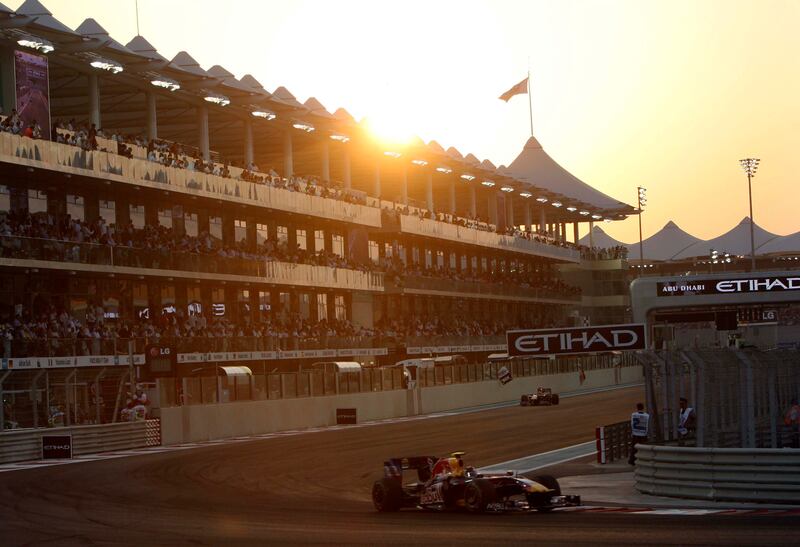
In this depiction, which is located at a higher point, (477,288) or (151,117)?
(151,117)

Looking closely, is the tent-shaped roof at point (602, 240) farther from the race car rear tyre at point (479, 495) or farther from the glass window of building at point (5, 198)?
the race car rear tyre at point (479, 495)

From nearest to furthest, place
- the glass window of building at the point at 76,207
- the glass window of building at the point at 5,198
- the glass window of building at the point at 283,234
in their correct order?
the glass window of building at the point at 5,198
the glass window of building at the point at 76,207
the glass window of building at the point at 283,234

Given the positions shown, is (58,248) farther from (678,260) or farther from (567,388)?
(678,260)

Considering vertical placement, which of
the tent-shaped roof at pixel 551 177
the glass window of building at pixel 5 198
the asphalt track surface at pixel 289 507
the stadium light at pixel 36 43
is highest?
the tent-shaped roof at pixel 551 177

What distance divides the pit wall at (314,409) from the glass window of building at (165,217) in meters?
10.5

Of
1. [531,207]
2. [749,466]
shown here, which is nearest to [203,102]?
[749,466]

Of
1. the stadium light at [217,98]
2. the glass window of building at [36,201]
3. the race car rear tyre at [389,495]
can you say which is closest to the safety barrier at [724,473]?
the race car rear tyre at [389,495]

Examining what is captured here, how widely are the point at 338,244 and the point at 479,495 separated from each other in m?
52.0

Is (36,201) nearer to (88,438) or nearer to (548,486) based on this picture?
(88,438)

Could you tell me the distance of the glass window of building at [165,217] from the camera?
5600cm

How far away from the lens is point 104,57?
47938 mm

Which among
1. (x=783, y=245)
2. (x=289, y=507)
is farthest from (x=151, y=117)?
(x=783, y=245)

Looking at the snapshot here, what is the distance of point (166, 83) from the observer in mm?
50719

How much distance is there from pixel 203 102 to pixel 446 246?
32.0 metres
